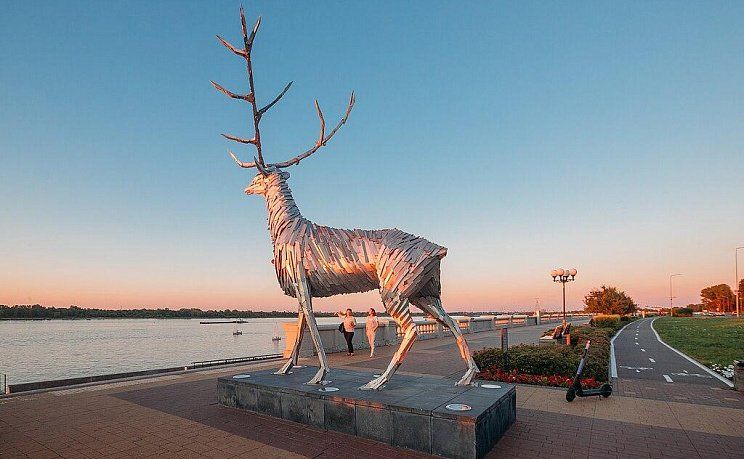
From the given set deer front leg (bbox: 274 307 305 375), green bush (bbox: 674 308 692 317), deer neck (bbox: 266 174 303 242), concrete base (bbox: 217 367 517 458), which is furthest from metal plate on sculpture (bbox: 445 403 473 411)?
green bush (bbox: 674 308 692 317)

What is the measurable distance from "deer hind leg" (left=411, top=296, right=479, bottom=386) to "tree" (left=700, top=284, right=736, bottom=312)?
13844 cm

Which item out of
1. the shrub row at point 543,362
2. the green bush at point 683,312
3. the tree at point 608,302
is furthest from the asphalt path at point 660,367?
the green bush at point 683,312

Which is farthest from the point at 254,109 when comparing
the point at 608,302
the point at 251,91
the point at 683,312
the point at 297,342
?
the point at 683,312

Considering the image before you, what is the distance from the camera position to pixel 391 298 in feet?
20.8

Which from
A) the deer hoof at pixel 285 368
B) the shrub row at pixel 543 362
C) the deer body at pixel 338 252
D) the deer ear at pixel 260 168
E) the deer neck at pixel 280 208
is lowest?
the shrub row at pixel 543 362

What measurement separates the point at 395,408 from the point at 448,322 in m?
1.87

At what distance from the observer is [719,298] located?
119562 mm

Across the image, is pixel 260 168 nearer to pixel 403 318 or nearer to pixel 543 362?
pixel 403 318

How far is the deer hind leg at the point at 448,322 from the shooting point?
670 centimetres

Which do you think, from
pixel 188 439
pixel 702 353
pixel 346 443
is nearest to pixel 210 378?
Answer: pixel 188 439

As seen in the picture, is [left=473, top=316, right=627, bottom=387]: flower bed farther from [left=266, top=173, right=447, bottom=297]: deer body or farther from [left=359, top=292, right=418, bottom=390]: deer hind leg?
[left=266, top=173, right=447, bottom=297]: deer body

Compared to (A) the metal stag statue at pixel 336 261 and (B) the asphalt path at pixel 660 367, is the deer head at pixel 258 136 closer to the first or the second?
(A) the metal stag statue at pixel 336 261

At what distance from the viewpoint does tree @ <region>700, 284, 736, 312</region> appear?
113644mm

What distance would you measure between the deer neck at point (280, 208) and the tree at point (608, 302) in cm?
5387
